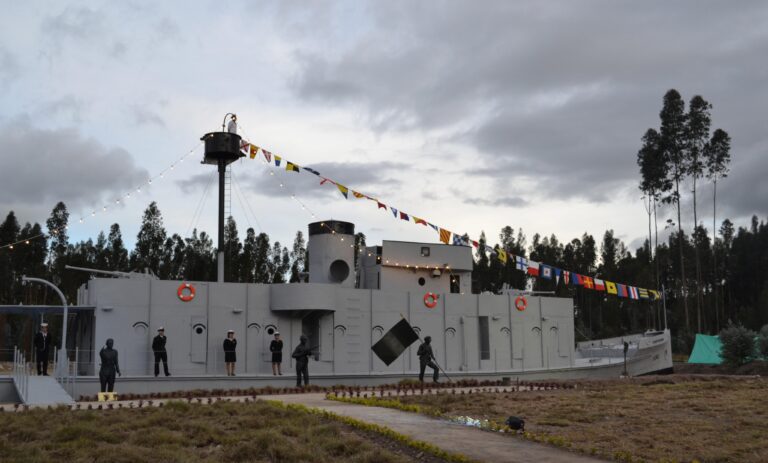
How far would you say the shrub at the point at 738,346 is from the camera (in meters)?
34.2

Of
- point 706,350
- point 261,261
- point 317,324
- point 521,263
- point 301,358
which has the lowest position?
point 706,350

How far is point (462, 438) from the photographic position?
11.0 meters

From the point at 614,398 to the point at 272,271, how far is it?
6296cm

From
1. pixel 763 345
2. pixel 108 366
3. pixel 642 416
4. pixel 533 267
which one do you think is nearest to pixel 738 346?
pixel 763 345

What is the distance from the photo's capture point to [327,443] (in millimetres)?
10570

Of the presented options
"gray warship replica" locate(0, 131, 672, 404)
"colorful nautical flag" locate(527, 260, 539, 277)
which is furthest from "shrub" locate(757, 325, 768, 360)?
"colorful nautical flag" locate(527, 260, 539, 277)

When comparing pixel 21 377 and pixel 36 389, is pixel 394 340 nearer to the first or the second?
pixel 36 389

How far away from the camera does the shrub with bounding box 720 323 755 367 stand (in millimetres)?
34219

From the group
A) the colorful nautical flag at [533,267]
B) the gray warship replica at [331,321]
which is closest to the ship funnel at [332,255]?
the gray warship replica at [331,321]

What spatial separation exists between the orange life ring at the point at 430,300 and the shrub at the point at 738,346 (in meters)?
16.6

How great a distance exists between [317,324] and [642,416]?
515 inches

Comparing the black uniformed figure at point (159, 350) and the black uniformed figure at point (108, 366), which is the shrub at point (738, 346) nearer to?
the black uniformed figure at point (159, 350)

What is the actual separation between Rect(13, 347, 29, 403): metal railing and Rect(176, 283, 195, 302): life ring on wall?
4.87 m

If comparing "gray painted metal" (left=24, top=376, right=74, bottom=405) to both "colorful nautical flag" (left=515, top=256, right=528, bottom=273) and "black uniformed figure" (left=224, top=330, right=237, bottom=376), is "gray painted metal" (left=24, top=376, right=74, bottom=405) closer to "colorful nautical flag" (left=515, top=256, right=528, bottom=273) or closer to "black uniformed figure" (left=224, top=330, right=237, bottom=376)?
"black uniformed figure" (left=224, top=330, right=237, bottom=376)
